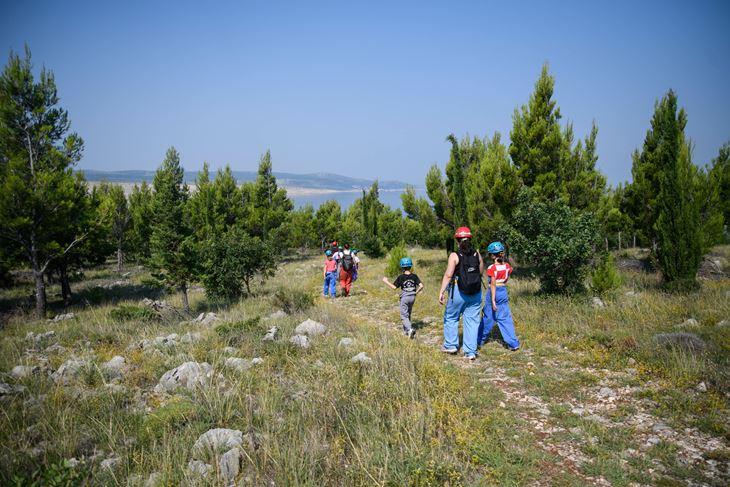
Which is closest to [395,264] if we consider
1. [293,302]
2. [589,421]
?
[293,302]

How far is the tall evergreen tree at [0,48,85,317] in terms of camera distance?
527 inches

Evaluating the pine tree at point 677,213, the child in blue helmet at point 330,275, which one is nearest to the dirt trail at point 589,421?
the pine tree at point 677,213

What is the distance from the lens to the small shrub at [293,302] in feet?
34.8

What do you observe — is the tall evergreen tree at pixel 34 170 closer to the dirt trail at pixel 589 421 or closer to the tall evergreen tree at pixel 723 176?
the dirt trail at pixel 589 421

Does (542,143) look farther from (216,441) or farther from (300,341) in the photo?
(216,441)

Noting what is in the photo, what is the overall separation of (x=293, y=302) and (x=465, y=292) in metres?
5.95

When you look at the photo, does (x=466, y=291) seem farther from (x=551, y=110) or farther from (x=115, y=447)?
(x=551, y=110)

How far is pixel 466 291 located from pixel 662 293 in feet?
22.5

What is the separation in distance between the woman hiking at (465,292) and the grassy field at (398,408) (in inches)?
14.3

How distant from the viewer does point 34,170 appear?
14.6 m

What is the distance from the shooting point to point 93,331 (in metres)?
8.37

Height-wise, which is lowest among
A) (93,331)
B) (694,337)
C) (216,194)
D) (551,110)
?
(93,331)

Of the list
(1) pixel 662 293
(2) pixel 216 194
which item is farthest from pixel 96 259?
(1) pixel 662 293

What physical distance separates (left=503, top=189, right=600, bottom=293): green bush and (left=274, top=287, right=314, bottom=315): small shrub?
5.87 metres
